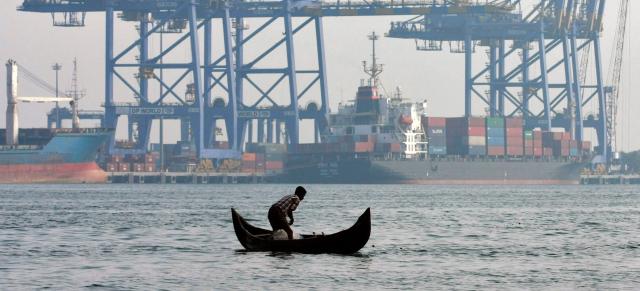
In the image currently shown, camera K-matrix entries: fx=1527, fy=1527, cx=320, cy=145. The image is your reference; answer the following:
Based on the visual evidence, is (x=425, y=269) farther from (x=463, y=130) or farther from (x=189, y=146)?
(x=189, y=146)

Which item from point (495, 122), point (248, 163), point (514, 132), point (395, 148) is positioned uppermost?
point (495, 122)

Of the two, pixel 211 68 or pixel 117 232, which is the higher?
pixel 211 68

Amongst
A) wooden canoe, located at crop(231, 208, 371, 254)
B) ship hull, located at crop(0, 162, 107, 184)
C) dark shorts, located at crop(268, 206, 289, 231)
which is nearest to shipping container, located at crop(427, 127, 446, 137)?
ship hull, located at crop(0, 162, 107, 184)

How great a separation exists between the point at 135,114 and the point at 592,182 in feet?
230

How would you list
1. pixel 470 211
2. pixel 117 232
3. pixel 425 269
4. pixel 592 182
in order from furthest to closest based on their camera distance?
pixel 592 182, pixel 470 211, pixel 117 232, pixel 425 269

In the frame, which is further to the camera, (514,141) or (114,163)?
(514,141)

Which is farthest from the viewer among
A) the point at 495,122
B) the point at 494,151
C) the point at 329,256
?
the point at 495,122

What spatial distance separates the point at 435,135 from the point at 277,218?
12458 cm

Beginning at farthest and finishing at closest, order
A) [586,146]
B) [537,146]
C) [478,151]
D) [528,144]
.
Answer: [586,146] → [537,146] → [528,144] → [478,151]

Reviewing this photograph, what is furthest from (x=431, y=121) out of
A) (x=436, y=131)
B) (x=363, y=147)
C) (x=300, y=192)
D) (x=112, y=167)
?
(x=300, y=192)

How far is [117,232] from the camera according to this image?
54.8 metres

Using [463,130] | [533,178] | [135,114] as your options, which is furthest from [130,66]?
[533,178]

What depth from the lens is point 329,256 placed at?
41.6m

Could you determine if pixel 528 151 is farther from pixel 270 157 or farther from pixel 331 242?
pixel 331 242
